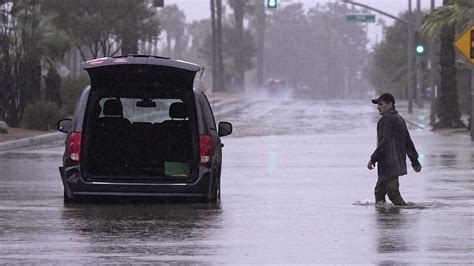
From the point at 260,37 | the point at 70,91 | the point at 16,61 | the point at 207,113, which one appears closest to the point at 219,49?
the point at 260,37

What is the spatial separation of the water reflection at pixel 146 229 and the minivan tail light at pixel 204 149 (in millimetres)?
596

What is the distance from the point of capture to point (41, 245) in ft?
44.4

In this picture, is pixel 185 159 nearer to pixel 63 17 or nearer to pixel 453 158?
pixel 453 158

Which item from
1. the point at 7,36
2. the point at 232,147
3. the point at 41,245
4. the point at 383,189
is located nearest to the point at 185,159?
the point at 383,189

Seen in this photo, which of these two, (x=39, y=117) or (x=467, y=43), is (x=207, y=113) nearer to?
(x=467, y=43)

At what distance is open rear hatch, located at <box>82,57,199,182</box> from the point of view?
17.6 metres

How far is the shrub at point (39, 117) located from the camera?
41844 millimetres

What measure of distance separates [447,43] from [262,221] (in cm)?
3205

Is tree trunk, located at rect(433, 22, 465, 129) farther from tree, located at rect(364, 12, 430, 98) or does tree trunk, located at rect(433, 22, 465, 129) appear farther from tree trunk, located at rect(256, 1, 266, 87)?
tree trunk, located at rect(256, 1, 266, 87)

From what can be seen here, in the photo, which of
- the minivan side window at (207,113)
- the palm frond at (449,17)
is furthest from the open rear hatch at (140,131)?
the palm frond at (449,17)

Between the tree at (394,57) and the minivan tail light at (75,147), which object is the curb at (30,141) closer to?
the minivan tail light at (75,147)

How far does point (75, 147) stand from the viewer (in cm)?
1762

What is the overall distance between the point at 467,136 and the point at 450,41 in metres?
5.22

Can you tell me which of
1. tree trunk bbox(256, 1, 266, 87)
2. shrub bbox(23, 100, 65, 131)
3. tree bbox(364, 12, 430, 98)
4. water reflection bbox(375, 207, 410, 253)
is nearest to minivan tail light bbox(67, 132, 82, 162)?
water reflection bbox(375, 207, 410, 253)
